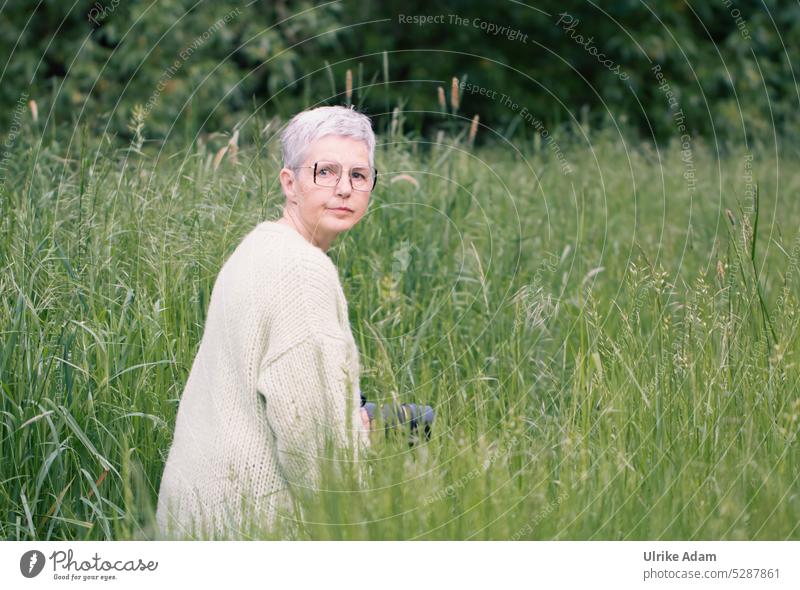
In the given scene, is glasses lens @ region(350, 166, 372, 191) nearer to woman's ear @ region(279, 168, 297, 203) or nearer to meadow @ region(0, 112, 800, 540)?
woman's ear @ region(279, 168, 297, 203)

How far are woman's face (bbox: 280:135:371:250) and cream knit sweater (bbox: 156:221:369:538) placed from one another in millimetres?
138

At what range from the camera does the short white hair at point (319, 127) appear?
7.86ft

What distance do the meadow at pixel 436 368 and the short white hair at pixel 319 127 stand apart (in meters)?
0.51

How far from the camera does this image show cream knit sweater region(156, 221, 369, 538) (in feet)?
7.20

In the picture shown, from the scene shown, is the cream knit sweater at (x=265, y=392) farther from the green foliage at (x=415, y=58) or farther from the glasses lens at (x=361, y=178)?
the green foliage at (x=415, y=58)

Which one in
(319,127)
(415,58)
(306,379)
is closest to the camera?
(306,379)

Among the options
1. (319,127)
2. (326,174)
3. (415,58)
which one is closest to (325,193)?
(326,174)

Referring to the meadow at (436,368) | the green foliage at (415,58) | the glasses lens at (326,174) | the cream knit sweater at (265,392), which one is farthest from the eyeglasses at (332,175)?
the green foliage at (415,58)

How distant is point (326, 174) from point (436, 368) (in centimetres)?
133

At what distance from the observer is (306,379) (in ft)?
7.17

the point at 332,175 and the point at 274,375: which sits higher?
the point at 332,175

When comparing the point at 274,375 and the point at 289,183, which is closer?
the point at 274,375

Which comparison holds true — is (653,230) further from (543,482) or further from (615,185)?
(543,482)

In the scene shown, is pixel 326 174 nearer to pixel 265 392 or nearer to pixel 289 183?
pixel 289 183
